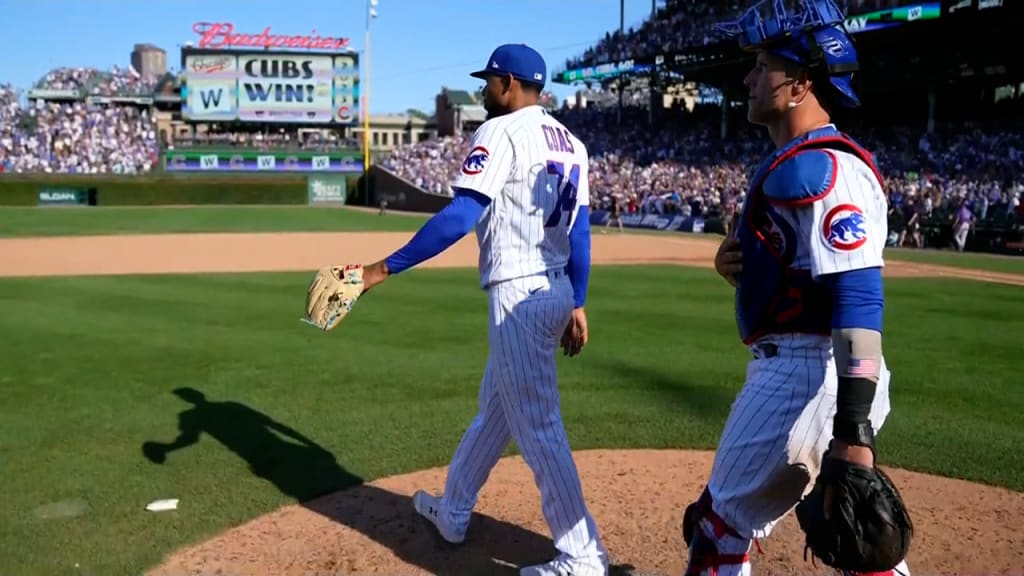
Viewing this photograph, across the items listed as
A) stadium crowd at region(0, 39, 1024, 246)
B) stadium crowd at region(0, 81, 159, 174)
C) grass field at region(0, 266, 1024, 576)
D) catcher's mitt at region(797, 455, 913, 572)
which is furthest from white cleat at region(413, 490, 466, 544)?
stadium crowd at region(0, 81, 159, 174)

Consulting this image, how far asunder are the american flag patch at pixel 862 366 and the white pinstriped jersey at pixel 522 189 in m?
1.42

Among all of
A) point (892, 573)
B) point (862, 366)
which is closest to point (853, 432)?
point (862, 366)

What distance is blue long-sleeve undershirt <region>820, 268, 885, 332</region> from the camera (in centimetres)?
212

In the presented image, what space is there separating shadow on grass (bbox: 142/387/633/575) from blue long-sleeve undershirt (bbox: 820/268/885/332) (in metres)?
1.79

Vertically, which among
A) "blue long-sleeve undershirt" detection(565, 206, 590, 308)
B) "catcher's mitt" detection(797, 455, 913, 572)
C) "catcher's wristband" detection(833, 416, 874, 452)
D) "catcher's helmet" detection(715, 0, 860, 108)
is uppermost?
"catcher's helmet" detection(715, 0, 860, 108)

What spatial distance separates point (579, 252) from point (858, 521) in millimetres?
1705

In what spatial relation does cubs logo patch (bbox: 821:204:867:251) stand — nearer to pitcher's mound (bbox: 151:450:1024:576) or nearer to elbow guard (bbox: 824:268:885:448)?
elbow guard (bbox: 824:268:885:448)

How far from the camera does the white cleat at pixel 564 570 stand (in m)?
3.23

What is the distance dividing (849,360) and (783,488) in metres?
0.49

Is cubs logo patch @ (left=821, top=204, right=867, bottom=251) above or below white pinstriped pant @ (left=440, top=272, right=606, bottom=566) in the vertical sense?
above

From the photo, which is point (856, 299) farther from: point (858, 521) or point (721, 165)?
point (721, 165)

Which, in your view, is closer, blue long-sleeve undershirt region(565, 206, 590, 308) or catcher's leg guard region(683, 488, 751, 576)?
catcher's leg guard region(683, 488, 751, 576)

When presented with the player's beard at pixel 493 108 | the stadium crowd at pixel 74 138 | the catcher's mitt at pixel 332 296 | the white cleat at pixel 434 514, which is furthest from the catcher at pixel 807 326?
the stadium crowd at pixel 74 138

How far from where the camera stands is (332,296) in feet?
9.52
